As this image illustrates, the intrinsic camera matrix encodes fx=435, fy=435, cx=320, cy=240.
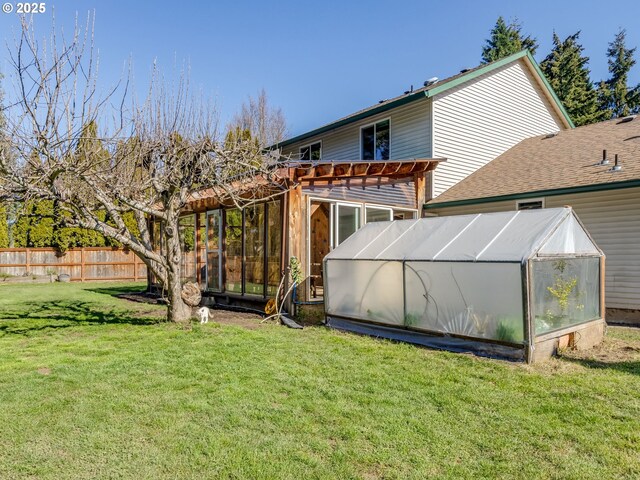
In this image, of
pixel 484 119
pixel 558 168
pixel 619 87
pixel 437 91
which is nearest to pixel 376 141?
pixel 437 91

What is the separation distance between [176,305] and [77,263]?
1565 cm

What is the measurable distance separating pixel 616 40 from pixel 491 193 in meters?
27.7

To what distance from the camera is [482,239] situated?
257 inches

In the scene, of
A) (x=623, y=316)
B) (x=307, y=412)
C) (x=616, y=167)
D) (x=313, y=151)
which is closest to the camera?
(x=307, y=412)

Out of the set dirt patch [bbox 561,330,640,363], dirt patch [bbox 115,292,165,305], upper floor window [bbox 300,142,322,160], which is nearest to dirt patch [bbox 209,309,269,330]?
dirt patch [bbox 115,292,165,305]

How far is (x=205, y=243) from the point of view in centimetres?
1206

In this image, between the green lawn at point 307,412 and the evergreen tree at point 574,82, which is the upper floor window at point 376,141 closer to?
the green lawn at point 307,412

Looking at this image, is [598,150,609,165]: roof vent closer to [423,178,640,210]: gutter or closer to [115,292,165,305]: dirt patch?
[423,178,640,210]: gutter

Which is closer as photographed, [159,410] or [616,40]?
→ [159,410]

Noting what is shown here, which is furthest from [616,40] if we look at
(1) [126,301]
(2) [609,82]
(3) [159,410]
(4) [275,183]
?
(3) [159,410]

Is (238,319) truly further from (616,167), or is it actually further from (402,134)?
(616,167)

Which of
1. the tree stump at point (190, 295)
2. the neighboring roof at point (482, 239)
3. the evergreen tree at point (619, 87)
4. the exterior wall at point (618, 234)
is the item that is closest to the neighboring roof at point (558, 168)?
the exterior wall at point (618, 234)

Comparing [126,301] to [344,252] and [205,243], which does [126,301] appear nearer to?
[205,243]

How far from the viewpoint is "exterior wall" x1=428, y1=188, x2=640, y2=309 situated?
29.9 feet
